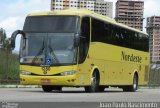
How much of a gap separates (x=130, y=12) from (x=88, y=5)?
846 inches

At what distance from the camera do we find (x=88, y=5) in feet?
182

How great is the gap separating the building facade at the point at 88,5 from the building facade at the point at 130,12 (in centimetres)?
1008

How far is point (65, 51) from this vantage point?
2438 centimetres

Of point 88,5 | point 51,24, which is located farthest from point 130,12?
point 51,24

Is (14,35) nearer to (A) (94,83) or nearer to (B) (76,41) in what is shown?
(B) (76,41)

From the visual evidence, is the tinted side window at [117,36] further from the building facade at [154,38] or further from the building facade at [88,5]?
the building facade at [154,38]

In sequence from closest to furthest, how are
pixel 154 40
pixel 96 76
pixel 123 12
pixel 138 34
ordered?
1. pixel 96 76
2. pixel 138 34
3. pixel 123 12
4. pixel 154 40

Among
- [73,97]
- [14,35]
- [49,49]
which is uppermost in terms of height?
[14,35]

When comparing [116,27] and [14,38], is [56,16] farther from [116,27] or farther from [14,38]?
[116,27]

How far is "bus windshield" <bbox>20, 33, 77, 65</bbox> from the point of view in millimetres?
24312

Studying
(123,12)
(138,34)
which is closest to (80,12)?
(138,34)

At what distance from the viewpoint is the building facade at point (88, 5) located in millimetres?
47984

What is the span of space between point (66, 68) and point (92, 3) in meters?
33.5

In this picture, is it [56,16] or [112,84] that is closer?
[56,16]
